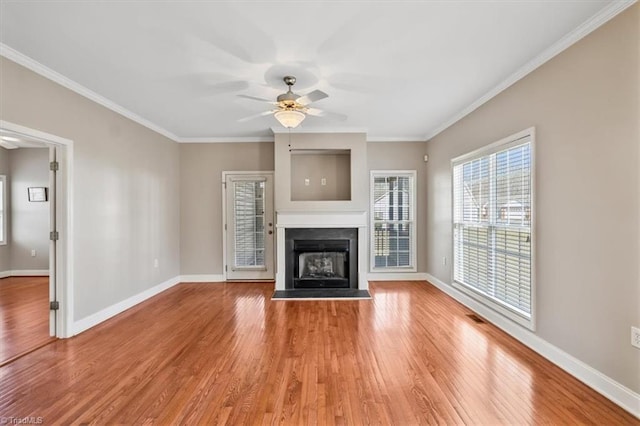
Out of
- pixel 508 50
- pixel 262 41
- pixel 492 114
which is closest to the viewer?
pixel 262 41

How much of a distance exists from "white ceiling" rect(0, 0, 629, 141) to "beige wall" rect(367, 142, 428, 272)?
5.82ft

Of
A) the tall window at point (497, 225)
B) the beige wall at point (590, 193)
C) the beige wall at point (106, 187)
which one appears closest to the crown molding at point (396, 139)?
the tall window at point (497, 225)

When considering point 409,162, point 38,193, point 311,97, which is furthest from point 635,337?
point 38,193

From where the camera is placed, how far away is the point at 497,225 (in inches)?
134

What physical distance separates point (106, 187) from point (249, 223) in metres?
2.34

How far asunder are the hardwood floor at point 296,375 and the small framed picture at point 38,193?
4.18 m

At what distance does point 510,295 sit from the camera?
10.4 feet

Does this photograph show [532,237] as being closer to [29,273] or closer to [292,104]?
[292,104]

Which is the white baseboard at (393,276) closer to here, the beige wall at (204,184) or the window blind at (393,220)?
the window blind at (393,220)

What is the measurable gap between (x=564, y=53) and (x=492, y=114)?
40.4 inches

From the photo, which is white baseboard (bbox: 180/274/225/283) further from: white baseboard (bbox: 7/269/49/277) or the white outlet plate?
the white outlet plate

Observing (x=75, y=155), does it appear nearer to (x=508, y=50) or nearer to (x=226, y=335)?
(x=226, y=335)

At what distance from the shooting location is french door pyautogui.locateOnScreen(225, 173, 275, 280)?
5.48 m

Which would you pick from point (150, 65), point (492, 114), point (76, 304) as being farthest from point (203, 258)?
point (492, 114)
